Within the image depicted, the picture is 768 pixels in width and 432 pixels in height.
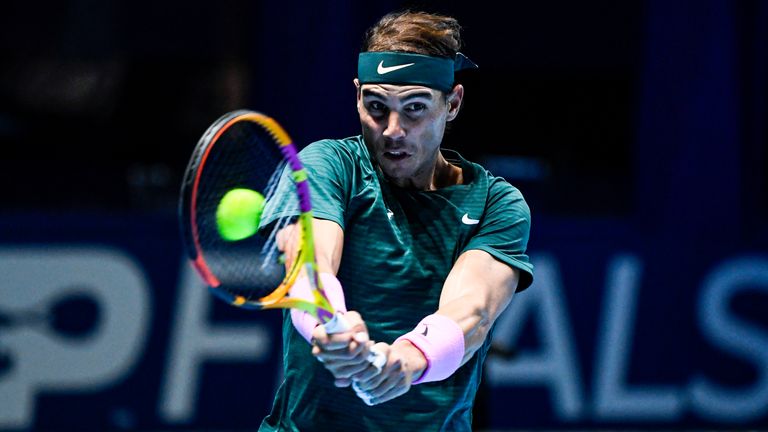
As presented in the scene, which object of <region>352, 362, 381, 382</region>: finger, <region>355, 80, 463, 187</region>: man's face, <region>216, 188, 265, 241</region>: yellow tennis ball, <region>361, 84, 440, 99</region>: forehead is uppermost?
<region>361, 84, 440, 99</region>: forehead

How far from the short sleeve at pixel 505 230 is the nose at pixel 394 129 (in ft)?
1.02

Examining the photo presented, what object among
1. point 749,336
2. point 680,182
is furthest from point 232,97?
point 749,336

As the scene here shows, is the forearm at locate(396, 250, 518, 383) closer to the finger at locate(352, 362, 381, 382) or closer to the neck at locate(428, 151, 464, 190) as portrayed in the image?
the finger at locate(352, 362, 381, 382)

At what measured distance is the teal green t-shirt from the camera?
288 centimetres

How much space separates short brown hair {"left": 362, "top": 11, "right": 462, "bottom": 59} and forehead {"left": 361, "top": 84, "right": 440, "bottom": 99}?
0.10 metres

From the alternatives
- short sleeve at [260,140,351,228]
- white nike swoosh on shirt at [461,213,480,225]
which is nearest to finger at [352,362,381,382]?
short sleeve at [260,140,351,228]

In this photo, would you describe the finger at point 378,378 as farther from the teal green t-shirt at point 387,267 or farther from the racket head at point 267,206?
the teal green t-shirt at point 387,267

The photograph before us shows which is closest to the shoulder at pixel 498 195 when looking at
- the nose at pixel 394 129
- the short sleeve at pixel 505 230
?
the short sleeve at pixel 505 230

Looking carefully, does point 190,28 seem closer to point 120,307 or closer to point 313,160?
point 120,307

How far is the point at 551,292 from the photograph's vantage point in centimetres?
681

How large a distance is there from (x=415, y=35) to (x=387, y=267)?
23.6 inches

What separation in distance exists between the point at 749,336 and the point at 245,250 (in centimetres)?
435

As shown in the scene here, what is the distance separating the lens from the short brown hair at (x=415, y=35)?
299cm

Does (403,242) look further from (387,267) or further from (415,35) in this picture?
(415,35)
